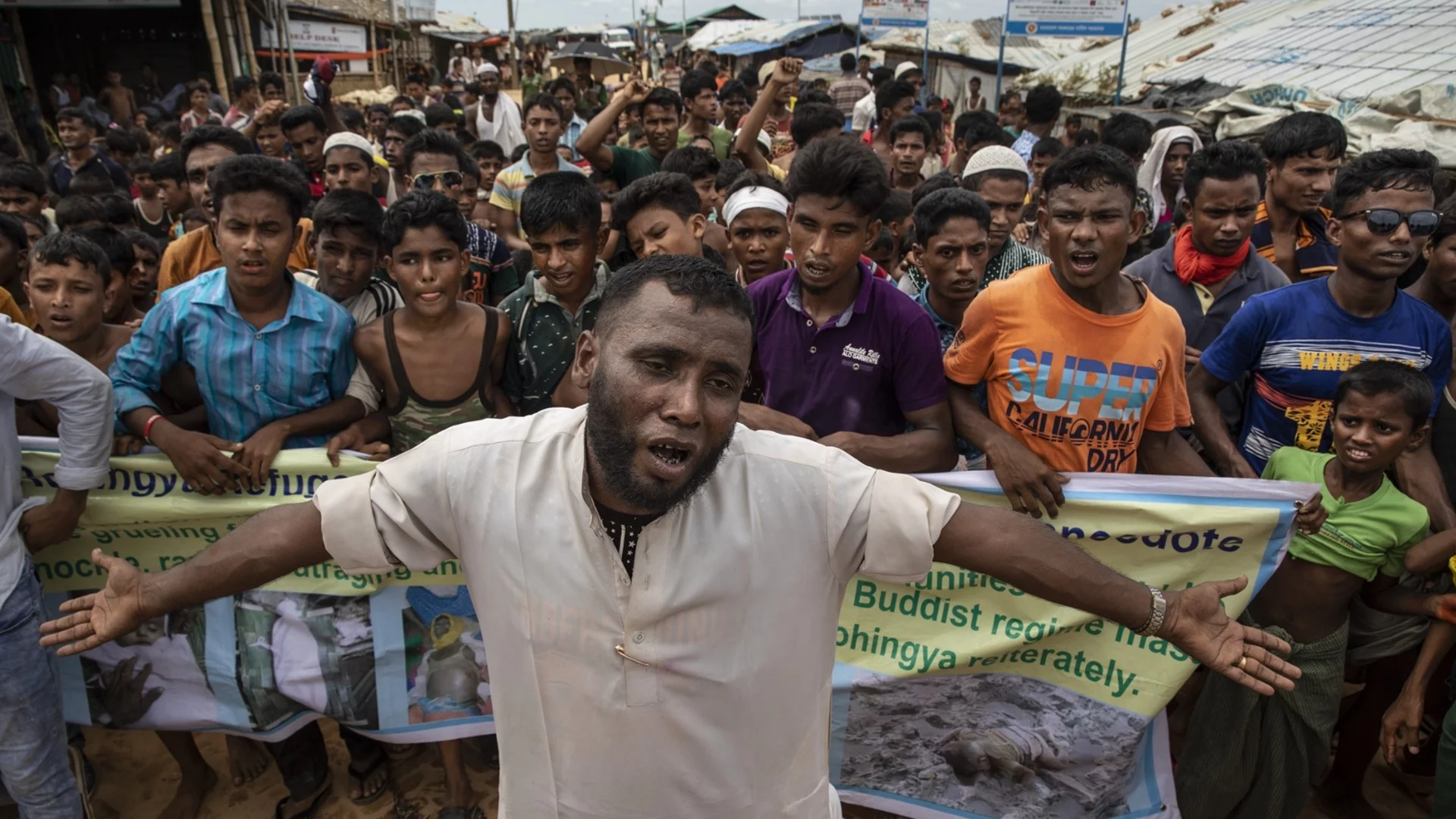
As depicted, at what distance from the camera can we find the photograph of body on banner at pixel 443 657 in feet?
10.8

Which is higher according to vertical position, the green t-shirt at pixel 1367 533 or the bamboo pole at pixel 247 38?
the bamboo pole at pixel 247 38

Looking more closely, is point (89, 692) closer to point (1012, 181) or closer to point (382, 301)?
point (382, 301)

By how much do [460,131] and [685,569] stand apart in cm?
1067

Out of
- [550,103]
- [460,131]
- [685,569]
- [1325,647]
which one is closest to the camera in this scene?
[685,569]

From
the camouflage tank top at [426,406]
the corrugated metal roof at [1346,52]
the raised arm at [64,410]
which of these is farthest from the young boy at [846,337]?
the corrugated metal roof at [1346,52]

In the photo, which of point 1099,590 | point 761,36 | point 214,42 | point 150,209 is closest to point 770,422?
point 1099,590

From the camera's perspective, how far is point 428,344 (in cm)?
326

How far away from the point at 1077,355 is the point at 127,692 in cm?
354

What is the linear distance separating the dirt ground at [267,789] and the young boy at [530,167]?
3256 mm

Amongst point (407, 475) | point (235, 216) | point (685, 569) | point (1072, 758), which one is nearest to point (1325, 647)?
point (1072, 758)

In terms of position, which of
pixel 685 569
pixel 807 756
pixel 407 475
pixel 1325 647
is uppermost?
pixel 407 475

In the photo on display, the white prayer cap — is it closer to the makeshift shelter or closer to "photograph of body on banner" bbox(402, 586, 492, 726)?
"photograph of body on banner" bbox(402, 586, 492, 726)

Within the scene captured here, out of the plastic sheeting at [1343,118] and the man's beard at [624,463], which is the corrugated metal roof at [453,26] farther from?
the man's beard at [624,463]

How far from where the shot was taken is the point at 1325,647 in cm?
296
